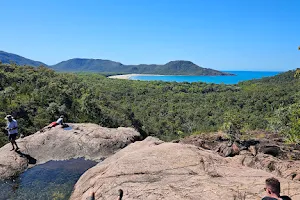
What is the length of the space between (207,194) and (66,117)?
121ft

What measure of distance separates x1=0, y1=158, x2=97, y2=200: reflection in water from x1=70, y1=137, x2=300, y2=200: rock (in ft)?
6.64

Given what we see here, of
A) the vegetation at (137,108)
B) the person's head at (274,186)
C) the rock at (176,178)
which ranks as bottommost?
the vegetation at (137,108)

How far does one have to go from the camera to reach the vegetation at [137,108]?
33969 millimetres

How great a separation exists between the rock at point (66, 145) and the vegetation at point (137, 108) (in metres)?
8.04

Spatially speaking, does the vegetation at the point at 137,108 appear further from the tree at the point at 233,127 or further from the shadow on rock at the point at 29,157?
the shadow on rock at the point at 29,157

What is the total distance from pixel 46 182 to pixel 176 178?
9.51m

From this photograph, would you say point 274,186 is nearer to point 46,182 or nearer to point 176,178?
point 176,178

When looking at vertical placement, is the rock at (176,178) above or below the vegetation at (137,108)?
above

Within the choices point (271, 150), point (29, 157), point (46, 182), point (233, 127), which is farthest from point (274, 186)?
point (233, 127)

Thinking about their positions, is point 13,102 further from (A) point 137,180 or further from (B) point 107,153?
(A) point 137,180

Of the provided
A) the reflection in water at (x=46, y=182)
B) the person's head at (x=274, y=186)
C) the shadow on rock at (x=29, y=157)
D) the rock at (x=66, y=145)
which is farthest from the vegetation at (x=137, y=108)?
the person's head at (x=274, y=186)

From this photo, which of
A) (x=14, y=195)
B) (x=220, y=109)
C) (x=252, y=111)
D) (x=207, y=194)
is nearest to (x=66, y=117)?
(x=14, y=195)

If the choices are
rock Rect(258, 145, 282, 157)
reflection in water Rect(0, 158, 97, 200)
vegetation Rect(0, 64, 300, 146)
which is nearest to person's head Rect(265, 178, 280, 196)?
reflection in water Rect(0, 158, 97, 200)

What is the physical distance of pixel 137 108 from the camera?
294 feet
